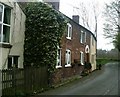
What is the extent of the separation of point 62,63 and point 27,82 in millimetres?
10192

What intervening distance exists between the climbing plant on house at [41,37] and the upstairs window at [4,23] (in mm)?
3098

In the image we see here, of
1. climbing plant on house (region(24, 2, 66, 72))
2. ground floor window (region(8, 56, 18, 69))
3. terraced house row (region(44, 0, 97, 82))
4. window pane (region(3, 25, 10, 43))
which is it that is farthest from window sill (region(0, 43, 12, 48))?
terraced house row (region(44, 0, 97, 82))

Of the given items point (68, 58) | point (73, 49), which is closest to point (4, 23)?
point (68, 58)

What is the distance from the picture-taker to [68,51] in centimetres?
2995

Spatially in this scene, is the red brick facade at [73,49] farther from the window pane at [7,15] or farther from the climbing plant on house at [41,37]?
the window pane at [7,15]

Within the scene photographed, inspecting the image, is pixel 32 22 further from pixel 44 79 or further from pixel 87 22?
pixel 87 22

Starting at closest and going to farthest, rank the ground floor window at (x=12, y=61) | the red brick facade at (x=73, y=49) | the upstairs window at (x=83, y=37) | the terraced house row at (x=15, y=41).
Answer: the terraced house row at (x=15, y=41)
the ground floor window at (x=12, y=61)
the red brick facade at (x=73, y=49)
the upstairs window at (x=83, y=37)

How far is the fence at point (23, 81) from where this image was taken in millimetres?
15031

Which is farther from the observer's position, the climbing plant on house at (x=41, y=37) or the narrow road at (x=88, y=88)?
the climbing plant on house at (x=41, y=37)

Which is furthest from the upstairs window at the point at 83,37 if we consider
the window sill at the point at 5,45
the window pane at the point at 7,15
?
the window sill at the point at 5,45

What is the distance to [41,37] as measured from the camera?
21.8 meters

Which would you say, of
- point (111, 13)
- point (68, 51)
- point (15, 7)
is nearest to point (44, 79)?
point (15, 7)

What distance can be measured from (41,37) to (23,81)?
5.81 meters

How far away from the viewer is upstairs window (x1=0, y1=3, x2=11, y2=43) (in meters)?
17.8
